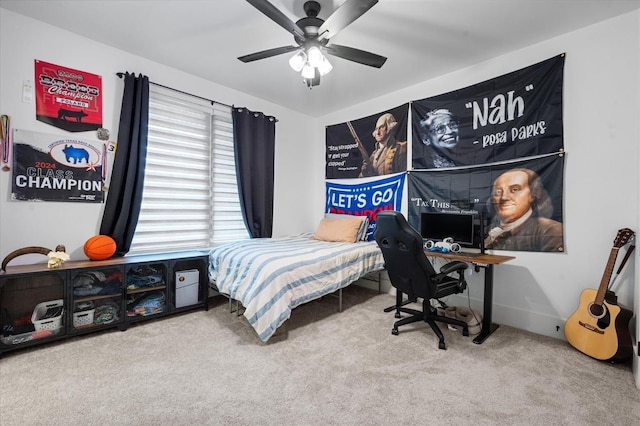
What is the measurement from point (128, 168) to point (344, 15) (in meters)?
2.51

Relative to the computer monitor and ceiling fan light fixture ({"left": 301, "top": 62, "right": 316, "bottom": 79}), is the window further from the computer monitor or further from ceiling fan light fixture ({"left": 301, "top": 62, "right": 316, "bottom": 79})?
the computer monitor

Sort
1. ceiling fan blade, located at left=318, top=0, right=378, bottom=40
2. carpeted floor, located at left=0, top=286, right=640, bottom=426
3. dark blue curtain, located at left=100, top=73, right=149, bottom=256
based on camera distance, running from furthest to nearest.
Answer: dark blue curtain, located at left=100, top=73, right=149, bottom=256 < ceiling fan blade, located at left=318, top=0, right=378, bottom=40 < carpeted floor, located at left=0, top=286, right=640, bottom=426

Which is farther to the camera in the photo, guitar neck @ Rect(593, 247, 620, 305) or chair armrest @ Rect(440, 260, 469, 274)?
chair armrest @ Rect(440, 260, 469, 274)

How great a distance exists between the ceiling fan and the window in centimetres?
146

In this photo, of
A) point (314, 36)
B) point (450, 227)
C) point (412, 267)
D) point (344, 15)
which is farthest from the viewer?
point (450, 227)

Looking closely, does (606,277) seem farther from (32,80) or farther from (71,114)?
(32,80)

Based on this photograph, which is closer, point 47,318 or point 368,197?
point 47,318

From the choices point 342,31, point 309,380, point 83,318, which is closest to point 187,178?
point 83,318

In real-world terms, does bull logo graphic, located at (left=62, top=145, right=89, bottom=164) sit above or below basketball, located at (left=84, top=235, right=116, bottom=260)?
above

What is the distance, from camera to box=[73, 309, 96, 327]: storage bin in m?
2.27

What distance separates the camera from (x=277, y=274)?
2.25m

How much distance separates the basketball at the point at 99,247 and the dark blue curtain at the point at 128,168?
15cm

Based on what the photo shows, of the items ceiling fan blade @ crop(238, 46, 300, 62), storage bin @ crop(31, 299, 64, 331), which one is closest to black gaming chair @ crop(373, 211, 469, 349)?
ceiling fan blade @ crop(238, 46, 300, 62)

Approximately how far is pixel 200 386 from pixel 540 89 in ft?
12.2
